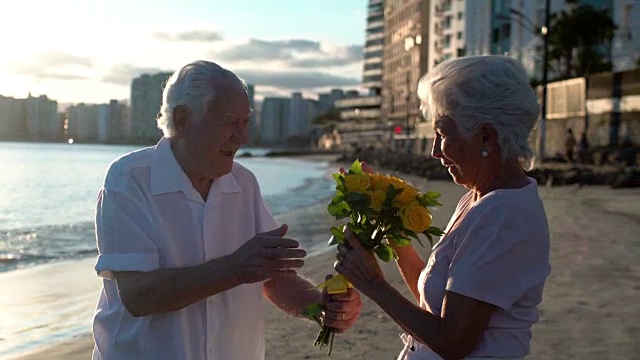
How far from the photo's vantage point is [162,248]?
8.77ft

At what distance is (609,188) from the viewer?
21.5 metres

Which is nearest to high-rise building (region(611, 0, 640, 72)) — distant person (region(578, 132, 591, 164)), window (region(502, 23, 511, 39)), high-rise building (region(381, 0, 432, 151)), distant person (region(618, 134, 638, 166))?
window (region(502, 23, 511, 39))

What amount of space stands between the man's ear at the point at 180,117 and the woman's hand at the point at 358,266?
639 mm

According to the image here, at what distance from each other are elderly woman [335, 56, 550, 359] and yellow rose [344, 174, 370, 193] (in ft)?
0.70

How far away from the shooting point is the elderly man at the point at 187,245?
2.58m

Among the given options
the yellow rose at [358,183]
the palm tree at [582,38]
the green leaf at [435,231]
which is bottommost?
the green leaf at [435,231]

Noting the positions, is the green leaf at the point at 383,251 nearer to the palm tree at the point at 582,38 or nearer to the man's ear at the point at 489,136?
the man's ear at the point at 489,136

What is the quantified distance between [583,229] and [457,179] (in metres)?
10.8

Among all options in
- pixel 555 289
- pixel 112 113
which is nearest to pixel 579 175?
pixel 555 289

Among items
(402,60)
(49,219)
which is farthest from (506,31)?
(402,60)

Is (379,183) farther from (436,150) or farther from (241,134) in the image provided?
(241,134)

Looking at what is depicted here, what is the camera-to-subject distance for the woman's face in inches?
100.0

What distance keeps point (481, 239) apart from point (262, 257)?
2.17 ft

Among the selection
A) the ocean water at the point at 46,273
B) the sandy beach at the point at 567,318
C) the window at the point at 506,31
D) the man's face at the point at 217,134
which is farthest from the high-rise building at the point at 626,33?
the man's face at the point at 217,134
